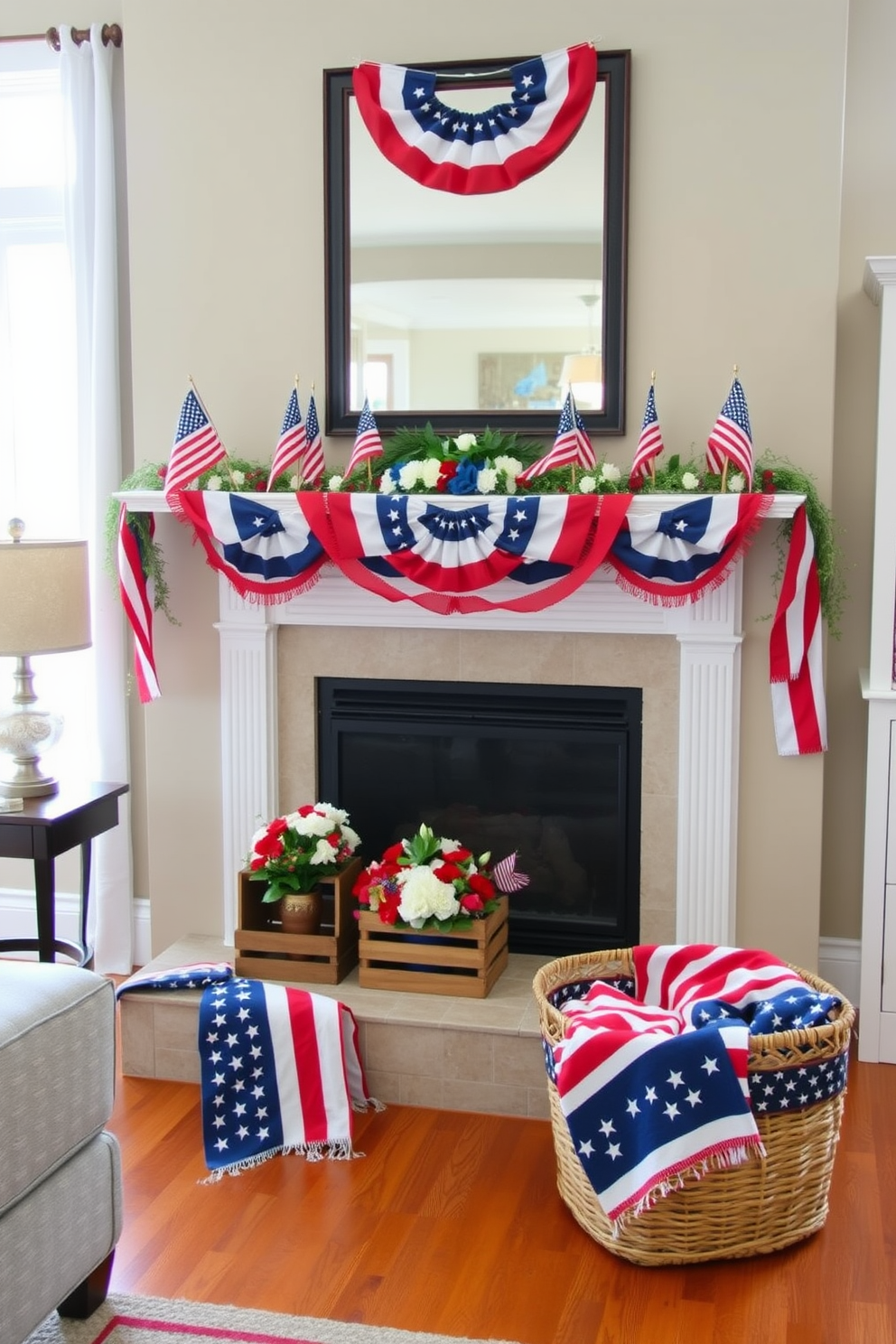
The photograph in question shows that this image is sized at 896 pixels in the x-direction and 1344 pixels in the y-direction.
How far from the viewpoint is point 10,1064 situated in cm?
204

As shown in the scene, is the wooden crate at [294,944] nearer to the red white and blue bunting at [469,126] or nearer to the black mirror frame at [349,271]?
the black mirror frame at [349,271]

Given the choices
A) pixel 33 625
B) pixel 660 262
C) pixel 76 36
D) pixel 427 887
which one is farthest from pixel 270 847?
pixel 76 36

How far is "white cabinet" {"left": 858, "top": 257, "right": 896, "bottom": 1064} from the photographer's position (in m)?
3.26

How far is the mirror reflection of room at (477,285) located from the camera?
11.0 ft

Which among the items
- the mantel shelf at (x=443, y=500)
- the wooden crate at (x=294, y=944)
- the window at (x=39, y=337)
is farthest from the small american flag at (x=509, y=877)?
the window at (x=39, y=337)

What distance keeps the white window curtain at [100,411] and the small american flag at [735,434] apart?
6.02 ft

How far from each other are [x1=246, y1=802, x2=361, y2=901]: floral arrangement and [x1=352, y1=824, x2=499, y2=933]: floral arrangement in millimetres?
105

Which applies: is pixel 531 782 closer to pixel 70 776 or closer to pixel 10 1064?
pixel 70 776

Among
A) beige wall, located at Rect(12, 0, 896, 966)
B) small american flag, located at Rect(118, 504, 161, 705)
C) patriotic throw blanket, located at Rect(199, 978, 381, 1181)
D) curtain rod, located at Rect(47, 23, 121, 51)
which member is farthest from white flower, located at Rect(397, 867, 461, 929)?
curtain rod, located at Rect(47, 23, 121, 51)

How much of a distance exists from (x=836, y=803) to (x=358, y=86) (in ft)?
7.50

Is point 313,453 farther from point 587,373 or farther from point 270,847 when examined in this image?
point 270,847

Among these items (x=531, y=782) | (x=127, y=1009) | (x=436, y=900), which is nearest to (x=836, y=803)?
(x=531, y=782)

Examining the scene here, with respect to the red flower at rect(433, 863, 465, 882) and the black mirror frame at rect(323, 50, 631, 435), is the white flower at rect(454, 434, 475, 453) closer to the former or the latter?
the black mirror frame at rect(323, 50, 631, 435)

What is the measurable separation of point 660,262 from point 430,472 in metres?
0.78
